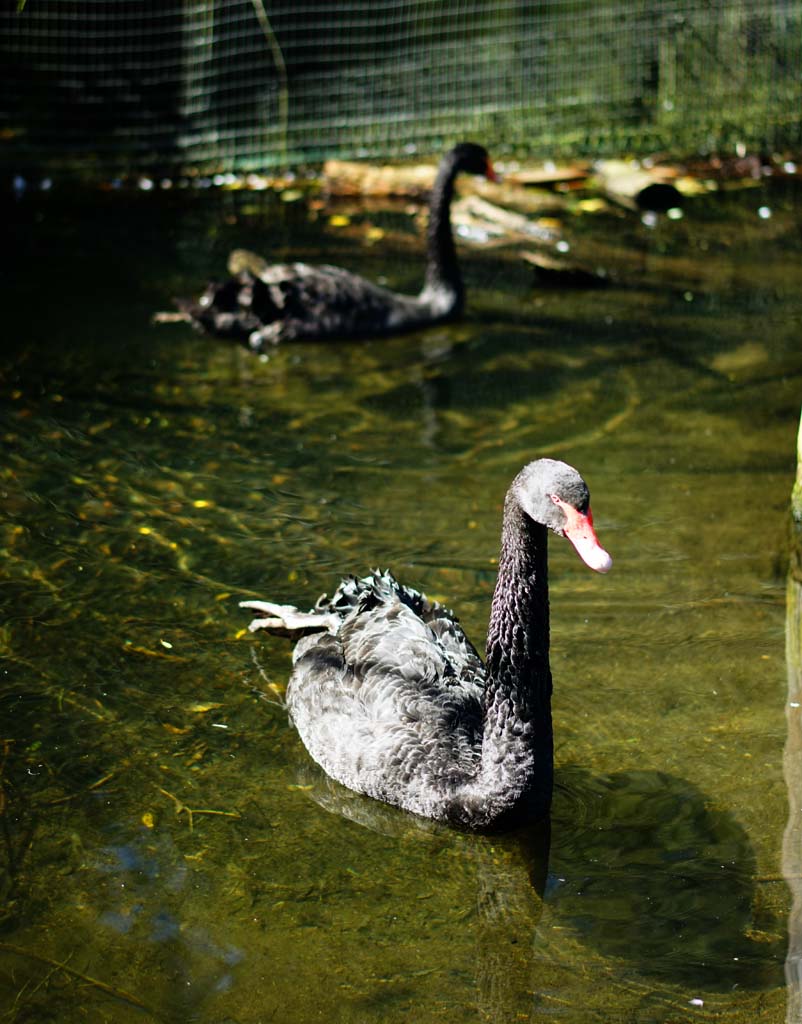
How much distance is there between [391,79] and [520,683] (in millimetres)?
9656

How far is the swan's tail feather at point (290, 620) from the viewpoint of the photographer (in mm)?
4926

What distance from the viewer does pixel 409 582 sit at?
18.4 ft

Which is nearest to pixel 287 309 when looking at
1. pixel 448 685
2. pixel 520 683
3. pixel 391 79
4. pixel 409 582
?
pixel 409 582

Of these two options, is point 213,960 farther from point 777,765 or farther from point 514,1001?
point 777,765

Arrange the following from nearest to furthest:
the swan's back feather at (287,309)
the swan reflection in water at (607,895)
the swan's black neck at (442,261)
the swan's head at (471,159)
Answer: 1. the swan reflection in water at (607,895)
2. the swan's back feather at (287,309)
3. the swan's black neck at (442,261)
4. the swan's head at (471,159)

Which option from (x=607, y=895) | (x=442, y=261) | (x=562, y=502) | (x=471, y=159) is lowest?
(x=607, y=895)

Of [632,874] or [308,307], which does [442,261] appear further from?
[632,874]

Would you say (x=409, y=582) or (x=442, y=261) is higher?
(x=442, y=261)

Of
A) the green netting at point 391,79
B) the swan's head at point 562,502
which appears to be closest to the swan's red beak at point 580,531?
the swan's head at point 562,502

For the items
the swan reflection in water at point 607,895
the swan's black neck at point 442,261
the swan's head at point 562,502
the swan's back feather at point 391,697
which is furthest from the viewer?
the swan's black neck at point 442,261

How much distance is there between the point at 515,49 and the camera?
12695 millimetres

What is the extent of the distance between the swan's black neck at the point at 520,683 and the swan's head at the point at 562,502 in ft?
0.50

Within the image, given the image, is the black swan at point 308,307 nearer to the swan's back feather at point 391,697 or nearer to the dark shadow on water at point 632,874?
the swan's back feather at point 391,697

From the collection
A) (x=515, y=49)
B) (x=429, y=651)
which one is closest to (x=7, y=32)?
(x=515, y=49)
